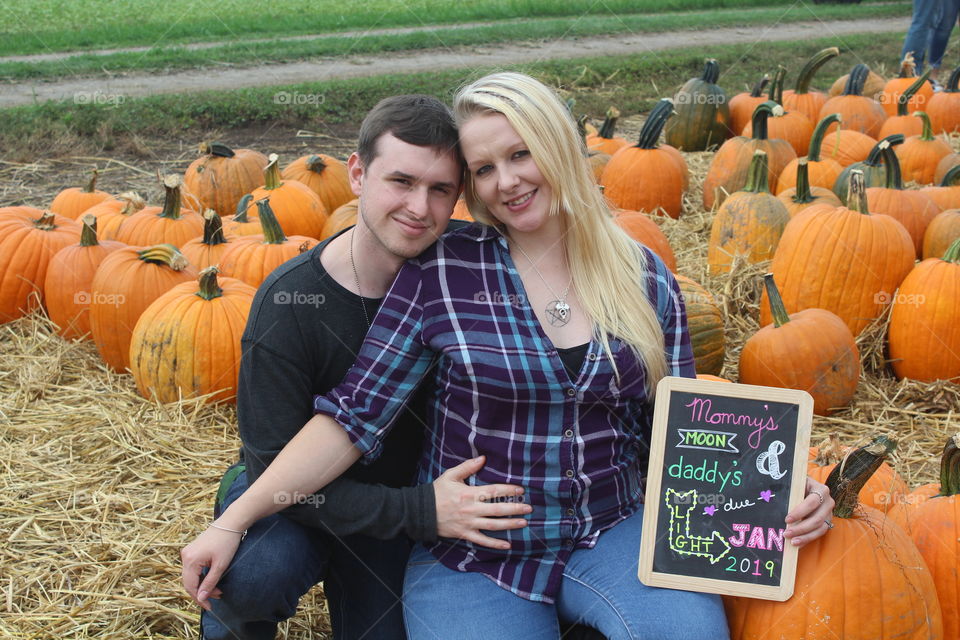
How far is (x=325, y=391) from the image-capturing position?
2.32 meters

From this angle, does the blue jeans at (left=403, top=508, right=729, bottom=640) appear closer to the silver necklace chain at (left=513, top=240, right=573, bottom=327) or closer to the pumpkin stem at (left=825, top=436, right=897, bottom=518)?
the pumpkin stem at (left=825, top=436, right=897, bottom=518)

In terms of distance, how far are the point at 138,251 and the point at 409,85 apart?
5.54m

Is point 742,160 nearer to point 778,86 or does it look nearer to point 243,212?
point 778,86

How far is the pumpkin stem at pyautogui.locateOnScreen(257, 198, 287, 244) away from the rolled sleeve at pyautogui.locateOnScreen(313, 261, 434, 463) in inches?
79.9

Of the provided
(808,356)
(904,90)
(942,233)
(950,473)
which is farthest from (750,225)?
(904,90)

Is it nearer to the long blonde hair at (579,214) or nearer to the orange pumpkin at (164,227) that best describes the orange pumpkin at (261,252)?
the orange pumpkin at (164,227)

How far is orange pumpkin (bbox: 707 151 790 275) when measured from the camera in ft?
14.8

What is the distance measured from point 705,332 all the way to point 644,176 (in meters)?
2.05

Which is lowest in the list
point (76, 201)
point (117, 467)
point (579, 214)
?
point (117, 467)

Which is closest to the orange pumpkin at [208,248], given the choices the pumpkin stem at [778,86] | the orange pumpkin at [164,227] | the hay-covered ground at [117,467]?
the orange pumpkin at [164,227]

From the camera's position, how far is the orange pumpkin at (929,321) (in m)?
3.71

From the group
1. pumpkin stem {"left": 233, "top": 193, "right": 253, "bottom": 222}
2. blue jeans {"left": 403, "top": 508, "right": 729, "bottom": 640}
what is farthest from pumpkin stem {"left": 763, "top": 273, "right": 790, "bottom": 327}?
pumpkin stem {"left": 233, "top": 193, "right": 253, "bottom": 222}

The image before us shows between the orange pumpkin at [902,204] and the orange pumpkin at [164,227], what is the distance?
Result: 3.50 meters

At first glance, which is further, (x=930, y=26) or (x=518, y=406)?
(x=930, y=26)
